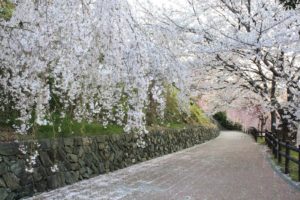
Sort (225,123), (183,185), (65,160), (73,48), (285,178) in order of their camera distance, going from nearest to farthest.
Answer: (73,48) < (65,160) < (183,185) < (285,178) < (225,123)

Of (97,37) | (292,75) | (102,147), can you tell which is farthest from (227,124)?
(97,37)

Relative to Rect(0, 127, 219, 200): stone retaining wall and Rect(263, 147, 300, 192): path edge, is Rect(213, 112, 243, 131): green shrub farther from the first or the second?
Rect(263, 147, 300, 192): path edge

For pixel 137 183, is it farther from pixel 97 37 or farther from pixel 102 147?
pixel 97 37

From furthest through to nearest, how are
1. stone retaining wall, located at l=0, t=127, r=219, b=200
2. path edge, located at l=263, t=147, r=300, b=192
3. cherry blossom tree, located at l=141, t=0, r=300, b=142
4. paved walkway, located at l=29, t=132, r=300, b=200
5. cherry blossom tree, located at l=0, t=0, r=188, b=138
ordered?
cherry blossom tree, located at l=141, t=0, r=300, b=142 < path edge, located at l=263, t=147, r=300, b=192 < paved walkway, located at l=29, t=132, r=300, b=200 < stone retaining wall, located at l=0, t=127, r=219, b=200 < cherry blossom tree, located at l=0, t=0, r=188, b=138

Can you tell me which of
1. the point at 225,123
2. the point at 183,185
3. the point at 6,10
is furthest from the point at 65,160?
the point at 225,123

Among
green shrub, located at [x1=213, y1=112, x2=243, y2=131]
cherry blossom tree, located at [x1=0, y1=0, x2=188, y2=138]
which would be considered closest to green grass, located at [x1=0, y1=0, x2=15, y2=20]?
cherry blossom tree, located at [x1=0, y1=0, x2=188, y2=138]

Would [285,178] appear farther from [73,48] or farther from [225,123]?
[225,123]

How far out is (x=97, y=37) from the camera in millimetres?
5543

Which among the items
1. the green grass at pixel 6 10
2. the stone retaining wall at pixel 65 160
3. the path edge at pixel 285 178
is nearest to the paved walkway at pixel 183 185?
the path edge at pixel 285 178

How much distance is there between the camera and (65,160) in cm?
840

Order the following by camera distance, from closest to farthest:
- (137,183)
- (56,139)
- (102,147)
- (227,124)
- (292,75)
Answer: (56,139) < (137,183) < (102,147) < (292,75) < (227,124)

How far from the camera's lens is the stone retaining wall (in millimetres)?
6652

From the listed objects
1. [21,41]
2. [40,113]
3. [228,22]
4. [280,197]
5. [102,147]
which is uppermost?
[228,22]

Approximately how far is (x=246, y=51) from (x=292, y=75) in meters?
2.15
